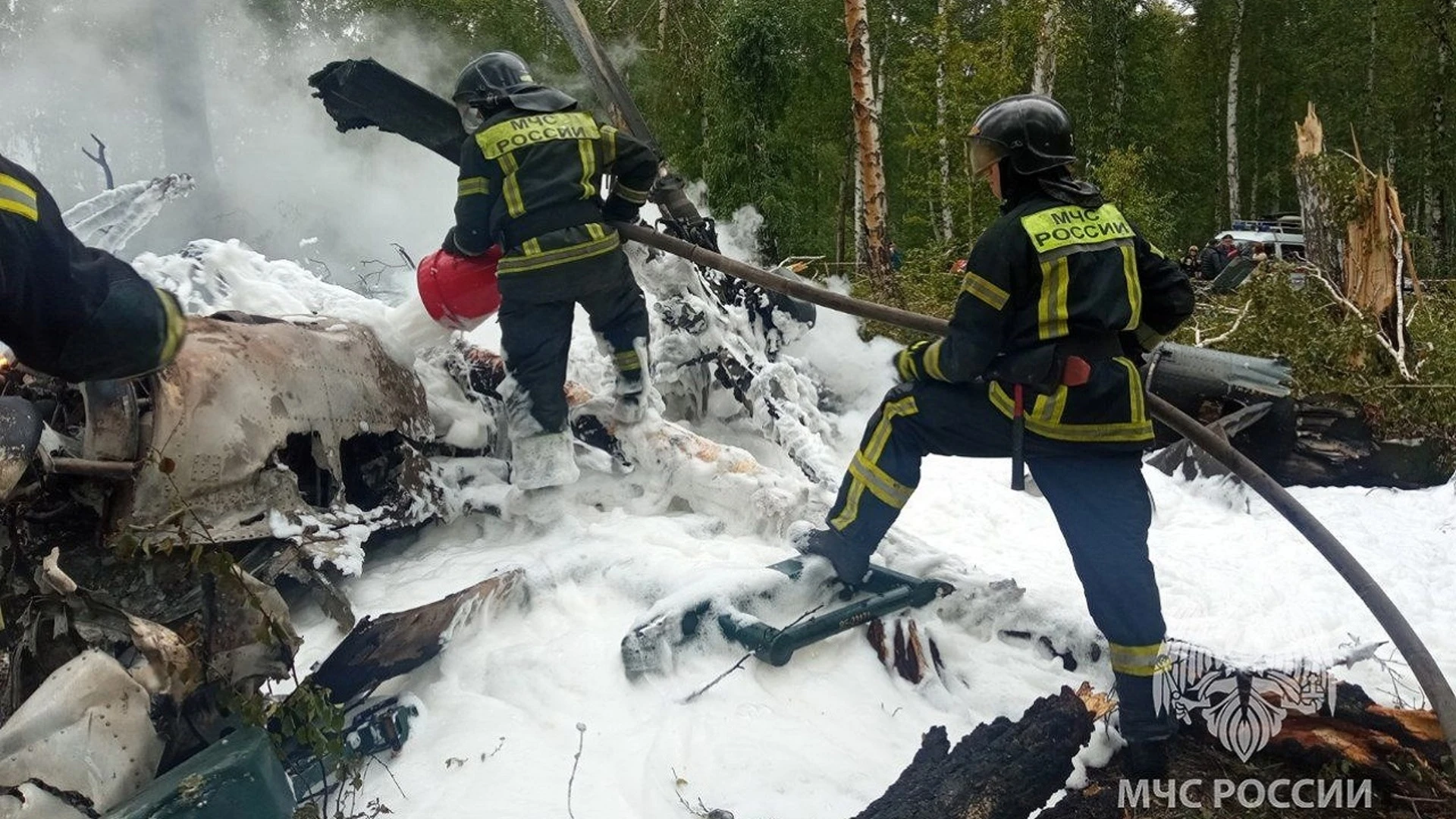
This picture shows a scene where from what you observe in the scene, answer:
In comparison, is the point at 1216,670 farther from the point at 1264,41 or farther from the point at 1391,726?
the point at 1264,41

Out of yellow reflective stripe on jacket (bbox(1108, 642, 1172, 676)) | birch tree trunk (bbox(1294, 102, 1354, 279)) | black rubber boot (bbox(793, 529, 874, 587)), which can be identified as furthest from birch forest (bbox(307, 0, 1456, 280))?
yellow reflective stripe on jacket (bbox(1108, 642, 1172, 676))

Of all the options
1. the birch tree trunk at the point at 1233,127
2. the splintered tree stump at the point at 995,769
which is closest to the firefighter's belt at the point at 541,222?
the splintered tree stump at the point at 995,769

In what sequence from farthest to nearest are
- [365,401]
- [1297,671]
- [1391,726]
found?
[365,401] → [1297,671] → [1391,726]

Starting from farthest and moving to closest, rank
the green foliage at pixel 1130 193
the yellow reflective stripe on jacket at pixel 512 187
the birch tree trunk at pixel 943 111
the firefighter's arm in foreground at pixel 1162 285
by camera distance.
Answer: the birch tree trunk at pixel 943 111 → the green foliage at pixel 1130 193 → the yellow reflective stripe on jacket at pixel 512 187 → the firefighter's arm in foreground at pixel 1162 285

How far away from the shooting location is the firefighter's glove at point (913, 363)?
2.92 metres

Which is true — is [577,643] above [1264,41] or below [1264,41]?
below

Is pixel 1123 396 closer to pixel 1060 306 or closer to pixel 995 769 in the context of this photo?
pixel 1060 306

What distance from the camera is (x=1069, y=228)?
2553 millimetres

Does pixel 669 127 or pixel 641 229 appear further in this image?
pixel 669 127

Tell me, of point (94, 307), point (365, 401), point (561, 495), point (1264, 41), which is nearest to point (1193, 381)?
point (561, 495)

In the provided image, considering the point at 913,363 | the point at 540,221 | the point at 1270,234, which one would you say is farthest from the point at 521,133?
the point at 1270,234

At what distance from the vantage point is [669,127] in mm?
13648

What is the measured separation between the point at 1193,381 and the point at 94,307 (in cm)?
395

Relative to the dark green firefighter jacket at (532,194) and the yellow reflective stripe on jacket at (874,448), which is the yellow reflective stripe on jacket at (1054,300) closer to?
the yellow reflective stripe on jacket at (874,448)
